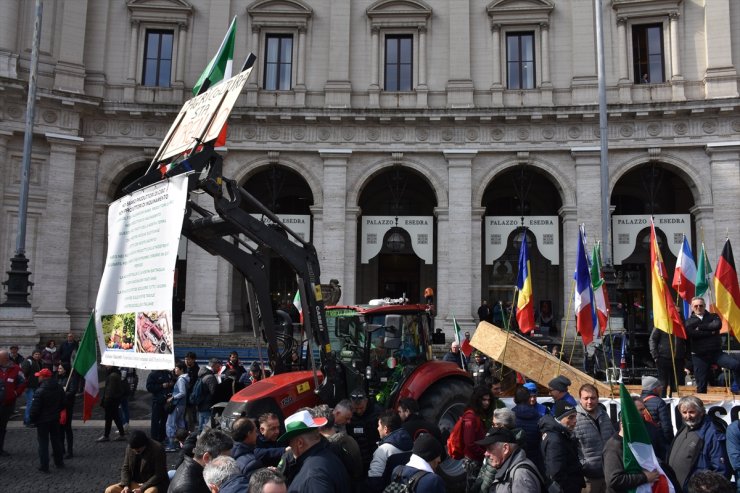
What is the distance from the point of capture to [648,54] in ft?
82.5

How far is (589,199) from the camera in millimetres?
24203

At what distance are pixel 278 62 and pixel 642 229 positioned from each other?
56.6 feet

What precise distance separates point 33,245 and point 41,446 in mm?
16409

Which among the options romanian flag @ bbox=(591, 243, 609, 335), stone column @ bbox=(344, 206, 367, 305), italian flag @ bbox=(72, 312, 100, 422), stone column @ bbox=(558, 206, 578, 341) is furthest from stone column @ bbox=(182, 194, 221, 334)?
italian flag @ bbox=(72, 312, 100, 422)

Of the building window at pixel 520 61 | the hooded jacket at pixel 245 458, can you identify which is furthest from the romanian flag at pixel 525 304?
the building window at pixel 520 61

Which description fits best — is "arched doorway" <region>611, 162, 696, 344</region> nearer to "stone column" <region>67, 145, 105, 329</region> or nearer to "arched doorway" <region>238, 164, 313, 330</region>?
"arched doorway" <region>238, 164, 313, 330</region>

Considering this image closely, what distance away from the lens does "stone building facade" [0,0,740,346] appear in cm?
2383

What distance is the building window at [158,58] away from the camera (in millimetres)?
26281

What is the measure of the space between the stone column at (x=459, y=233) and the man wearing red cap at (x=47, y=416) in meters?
16.4

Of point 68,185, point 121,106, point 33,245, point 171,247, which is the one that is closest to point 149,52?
point 121,106

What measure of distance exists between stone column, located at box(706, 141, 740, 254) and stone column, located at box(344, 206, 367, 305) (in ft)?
46.5

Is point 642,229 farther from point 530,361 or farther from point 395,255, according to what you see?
point 530,361

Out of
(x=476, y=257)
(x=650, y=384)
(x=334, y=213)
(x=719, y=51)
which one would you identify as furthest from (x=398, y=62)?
(x=650, y=384)

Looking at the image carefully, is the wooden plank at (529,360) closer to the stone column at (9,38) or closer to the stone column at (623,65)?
the stone column at (623,65)
